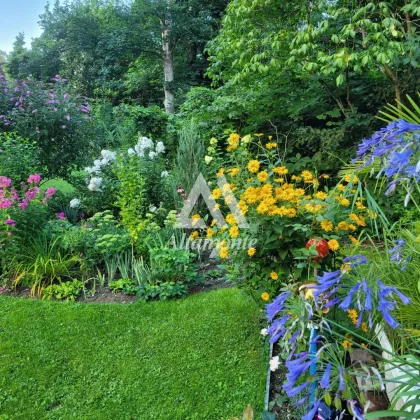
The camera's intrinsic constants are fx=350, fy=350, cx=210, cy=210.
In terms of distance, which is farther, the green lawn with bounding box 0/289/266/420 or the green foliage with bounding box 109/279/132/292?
the green foliage with bounding box 109/279/132/292

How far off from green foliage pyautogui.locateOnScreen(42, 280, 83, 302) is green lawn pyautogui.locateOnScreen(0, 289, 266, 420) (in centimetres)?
10

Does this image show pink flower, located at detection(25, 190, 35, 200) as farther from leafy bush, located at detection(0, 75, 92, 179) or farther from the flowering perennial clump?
leafy bush, located at detection(0, 75, 92, 179)

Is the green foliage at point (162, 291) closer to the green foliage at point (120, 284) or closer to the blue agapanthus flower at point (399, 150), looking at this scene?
the green foliage at point (120, 284)

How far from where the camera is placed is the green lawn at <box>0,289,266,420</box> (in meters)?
1.88

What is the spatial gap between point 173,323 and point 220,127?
10.5 feet

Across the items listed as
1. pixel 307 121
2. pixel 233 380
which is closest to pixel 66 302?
pixel 233 380

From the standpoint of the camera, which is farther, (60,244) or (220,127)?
(220,127)

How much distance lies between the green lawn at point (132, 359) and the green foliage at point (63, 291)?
4.1 inches

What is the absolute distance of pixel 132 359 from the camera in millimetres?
2205

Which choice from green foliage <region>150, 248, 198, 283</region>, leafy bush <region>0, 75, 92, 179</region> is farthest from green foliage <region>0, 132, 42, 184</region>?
green foliage <region>150, 248, 198, 283</region>

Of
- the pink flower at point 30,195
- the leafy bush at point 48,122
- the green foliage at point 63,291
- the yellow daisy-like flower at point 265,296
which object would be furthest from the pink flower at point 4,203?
the yellow daisy-like flower at point 265,296

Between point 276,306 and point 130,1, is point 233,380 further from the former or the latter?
point 130,1

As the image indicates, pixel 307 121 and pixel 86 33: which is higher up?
pixel 86 33

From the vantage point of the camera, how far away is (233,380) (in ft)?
6.60
